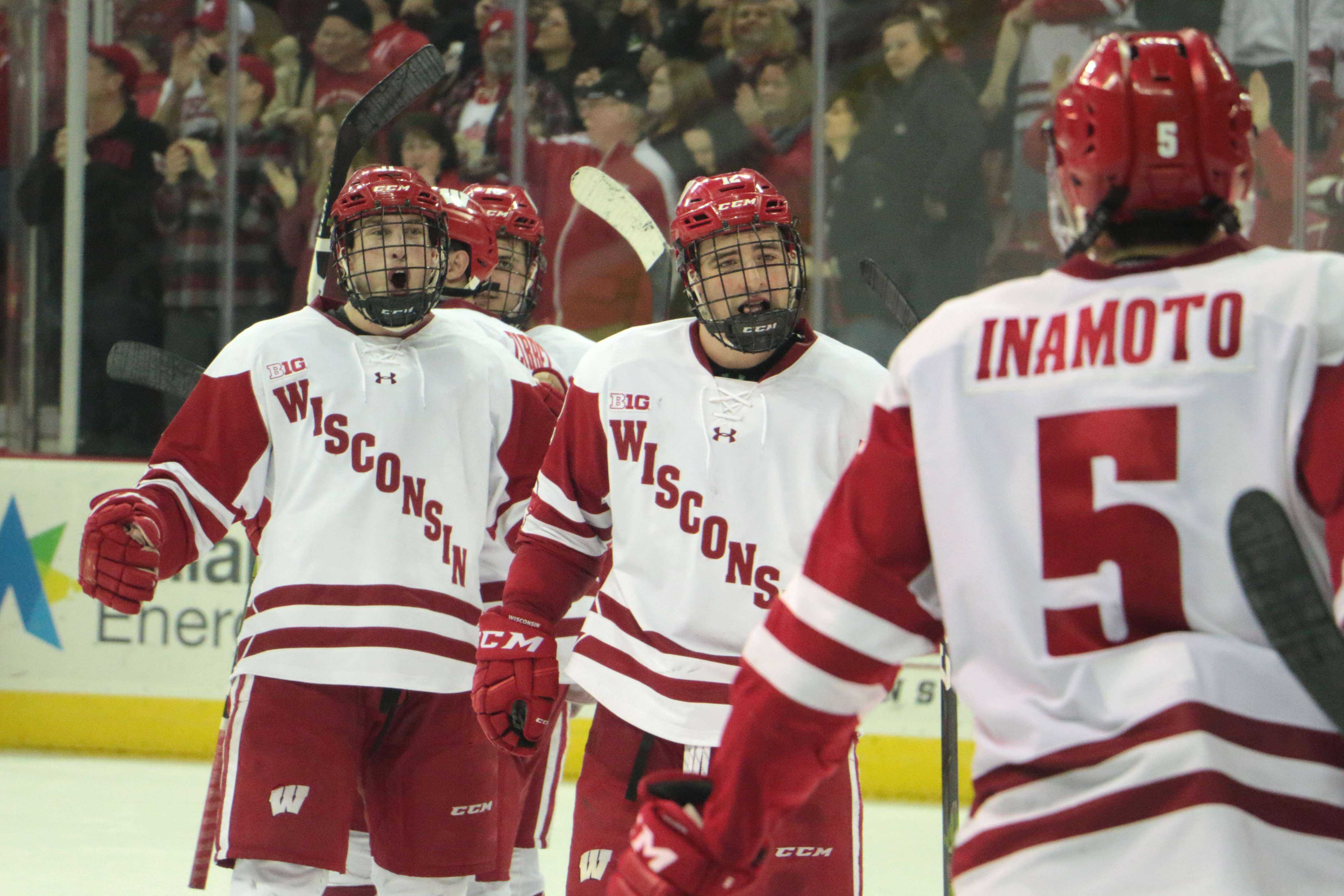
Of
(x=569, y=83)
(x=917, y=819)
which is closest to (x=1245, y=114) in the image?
(x=917, y=819)

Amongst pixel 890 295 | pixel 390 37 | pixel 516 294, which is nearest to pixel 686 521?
pixel 890 295

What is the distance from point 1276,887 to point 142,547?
193 centimetres

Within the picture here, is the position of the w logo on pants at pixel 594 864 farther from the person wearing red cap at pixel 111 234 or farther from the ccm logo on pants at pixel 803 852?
the person wearing red cap at pixel 111 234

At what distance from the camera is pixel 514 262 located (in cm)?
397

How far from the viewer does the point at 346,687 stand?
269cm

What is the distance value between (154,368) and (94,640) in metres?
2.65

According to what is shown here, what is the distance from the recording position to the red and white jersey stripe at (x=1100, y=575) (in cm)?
113

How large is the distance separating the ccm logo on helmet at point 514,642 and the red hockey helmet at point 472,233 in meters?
1.41

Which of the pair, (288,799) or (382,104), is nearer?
(288,799)

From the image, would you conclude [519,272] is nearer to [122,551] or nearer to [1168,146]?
[122,551]

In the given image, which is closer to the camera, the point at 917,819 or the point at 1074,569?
the point at 1074,569

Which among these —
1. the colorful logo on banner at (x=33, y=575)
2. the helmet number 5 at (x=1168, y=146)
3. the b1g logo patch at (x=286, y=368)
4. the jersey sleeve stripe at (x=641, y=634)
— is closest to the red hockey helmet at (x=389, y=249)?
the b1g logo patch at (x=286, y=368)

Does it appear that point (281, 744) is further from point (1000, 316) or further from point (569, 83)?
point (569, 83)

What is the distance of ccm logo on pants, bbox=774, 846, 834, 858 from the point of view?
7.27 ft
